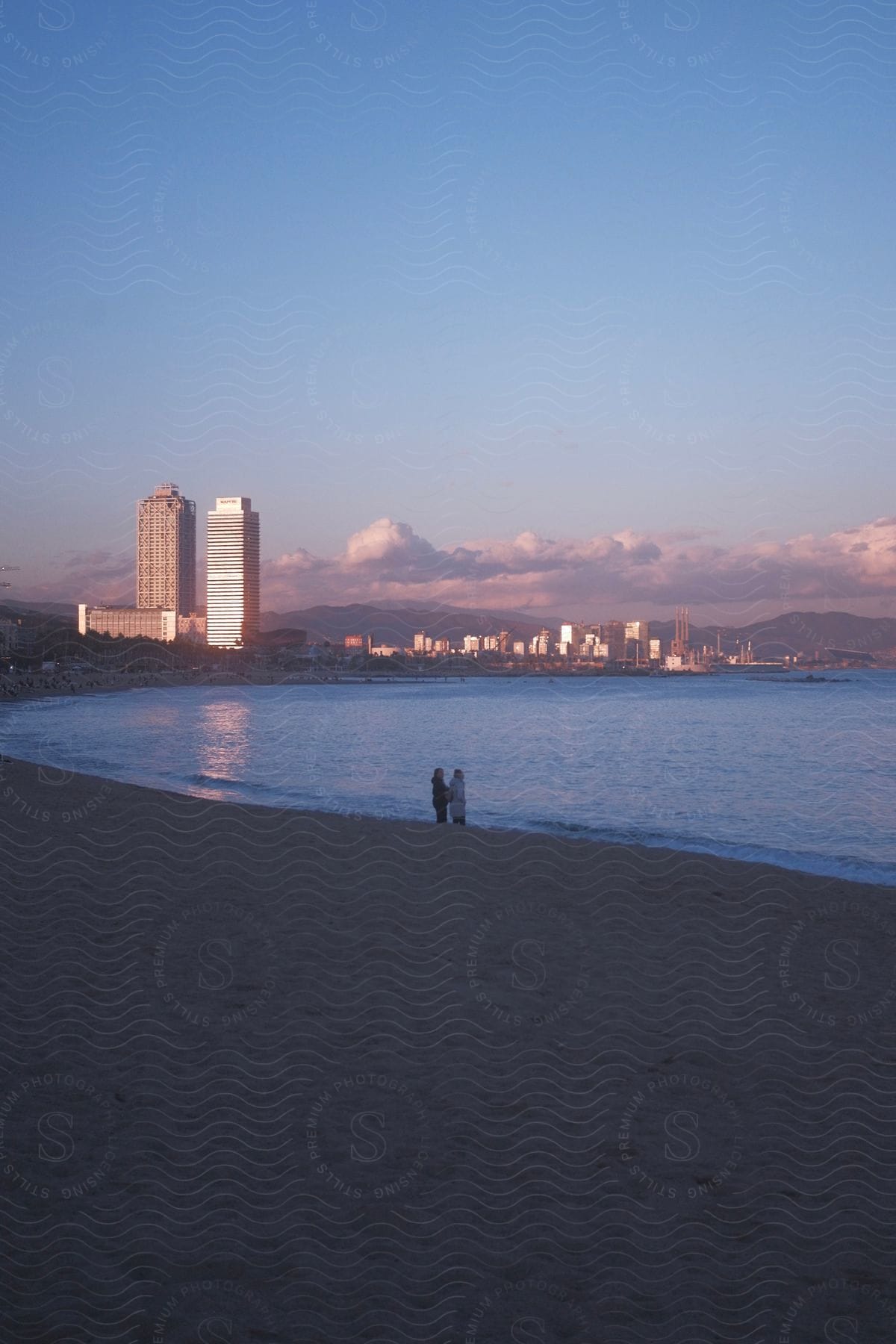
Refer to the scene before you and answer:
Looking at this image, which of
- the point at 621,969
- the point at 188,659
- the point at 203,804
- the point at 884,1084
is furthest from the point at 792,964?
the point at 188,659

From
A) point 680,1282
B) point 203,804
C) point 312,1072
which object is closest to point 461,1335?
point 680,1282

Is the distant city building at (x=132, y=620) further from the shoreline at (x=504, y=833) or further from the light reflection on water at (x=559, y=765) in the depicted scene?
the shoreline at (x=504, y=833)

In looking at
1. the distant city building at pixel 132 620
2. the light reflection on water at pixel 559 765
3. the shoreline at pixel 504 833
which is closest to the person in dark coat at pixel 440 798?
the shoreline at pixel 504 833

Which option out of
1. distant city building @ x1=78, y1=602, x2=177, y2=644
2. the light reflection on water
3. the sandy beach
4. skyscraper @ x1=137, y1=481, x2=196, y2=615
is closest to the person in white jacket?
the light reflection on water

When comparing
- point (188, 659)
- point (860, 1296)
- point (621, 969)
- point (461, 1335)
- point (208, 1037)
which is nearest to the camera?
point (461, 1335)

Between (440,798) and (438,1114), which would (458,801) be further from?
(438,1114)

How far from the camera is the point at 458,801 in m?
16.0

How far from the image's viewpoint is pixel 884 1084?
5.81m

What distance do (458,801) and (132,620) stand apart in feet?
567

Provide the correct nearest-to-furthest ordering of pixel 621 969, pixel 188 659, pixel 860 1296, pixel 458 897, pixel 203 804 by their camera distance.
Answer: pixel 860 1296, pixel 621 969, pixel 458 897, pixel 203 804, pixel 188 659

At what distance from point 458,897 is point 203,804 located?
8.22 meters

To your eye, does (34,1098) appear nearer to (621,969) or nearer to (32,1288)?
(32,1288)

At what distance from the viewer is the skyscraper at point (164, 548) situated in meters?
122

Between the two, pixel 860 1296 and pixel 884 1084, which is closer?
pixel 860 1296
